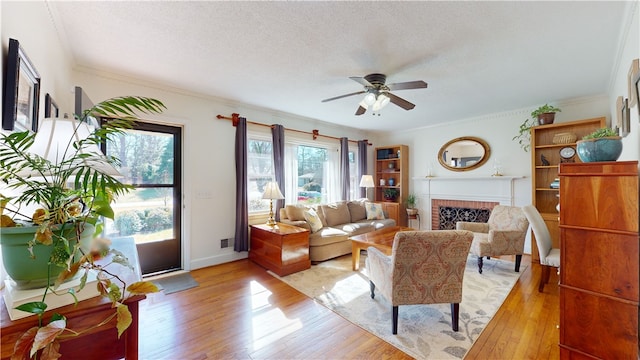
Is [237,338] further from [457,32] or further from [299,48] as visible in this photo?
[457,32]

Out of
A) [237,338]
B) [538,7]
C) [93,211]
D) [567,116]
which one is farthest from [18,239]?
[567,116]

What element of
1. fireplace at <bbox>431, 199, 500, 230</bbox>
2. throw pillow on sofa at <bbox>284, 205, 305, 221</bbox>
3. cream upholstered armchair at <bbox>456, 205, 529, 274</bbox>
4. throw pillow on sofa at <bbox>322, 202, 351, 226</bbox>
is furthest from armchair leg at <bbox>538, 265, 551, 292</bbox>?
throw pillow on sofa at <bbox>284, 205, 305, 221</bbox>

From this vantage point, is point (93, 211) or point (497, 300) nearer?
point (93, 211)

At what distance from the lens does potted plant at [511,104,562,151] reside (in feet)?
12.7

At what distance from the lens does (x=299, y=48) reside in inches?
93.2

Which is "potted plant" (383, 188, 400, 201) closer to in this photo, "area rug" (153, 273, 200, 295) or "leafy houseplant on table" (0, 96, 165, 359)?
"area rug" (153, 273, 200, 295)

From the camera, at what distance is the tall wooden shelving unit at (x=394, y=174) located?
19.0ft

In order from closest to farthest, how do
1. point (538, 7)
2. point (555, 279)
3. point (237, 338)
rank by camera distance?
point (538, 7), point (237, 338), point (555, 279)

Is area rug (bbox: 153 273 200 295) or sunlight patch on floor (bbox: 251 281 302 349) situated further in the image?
area rug (bbox: 153 273 200 295)

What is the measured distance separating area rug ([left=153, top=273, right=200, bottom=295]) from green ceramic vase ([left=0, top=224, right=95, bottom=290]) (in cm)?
233

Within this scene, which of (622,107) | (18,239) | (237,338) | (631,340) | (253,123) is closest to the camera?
(18,239)

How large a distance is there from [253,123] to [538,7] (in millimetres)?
3555

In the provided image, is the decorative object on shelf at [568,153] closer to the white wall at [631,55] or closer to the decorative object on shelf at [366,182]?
the white wall at [631,55]

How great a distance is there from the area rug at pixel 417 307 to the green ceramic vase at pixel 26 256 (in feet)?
6.90
